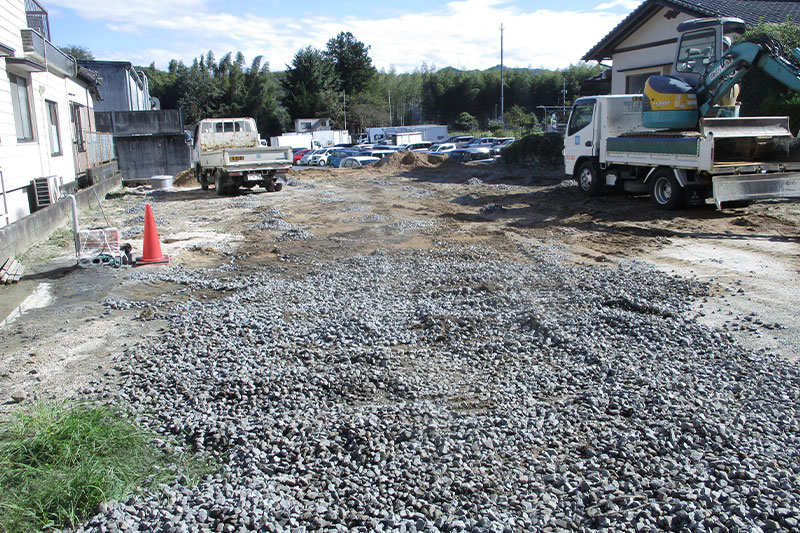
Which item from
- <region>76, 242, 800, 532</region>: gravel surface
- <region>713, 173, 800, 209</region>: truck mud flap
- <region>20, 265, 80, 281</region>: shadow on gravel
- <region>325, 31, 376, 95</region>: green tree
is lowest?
<region>76, 242, 800, 532</region>: gravel surface

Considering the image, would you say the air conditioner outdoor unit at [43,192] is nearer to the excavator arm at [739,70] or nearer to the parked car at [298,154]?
the excavator arm at [739,70]

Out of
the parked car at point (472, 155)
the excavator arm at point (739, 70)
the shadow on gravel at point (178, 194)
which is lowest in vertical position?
the shadow on gravel at point (178, 194)

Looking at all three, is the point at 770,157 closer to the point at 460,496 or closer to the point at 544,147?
the point at 460,496

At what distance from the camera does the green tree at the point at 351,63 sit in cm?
8638

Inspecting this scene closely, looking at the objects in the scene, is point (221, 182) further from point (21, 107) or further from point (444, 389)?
point (444, 389)

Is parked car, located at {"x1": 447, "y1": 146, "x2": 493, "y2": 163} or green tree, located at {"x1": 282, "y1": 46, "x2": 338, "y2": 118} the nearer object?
parked car, located at {"x1": 447, "y1": 146, "x2": 493, "y2": 163}

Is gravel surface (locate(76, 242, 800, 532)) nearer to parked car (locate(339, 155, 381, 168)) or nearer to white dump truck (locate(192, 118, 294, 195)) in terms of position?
white dump truck (locate(192, 118, 294, 195))

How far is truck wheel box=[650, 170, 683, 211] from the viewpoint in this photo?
44.7ft

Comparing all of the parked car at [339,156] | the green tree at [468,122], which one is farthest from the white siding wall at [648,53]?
the green tree at [468,122]

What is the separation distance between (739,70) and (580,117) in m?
4.75

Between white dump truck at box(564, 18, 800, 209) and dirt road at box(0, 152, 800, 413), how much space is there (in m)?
0.67

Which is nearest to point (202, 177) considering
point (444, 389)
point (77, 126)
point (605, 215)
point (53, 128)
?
point (77, 126)

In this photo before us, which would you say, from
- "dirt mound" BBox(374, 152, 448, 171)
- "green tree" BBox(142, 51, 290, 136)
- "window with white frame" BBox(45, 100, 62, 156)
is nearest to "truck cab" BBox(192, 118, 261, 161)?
"window with white frame" BBox(45, 100, 62, 156)

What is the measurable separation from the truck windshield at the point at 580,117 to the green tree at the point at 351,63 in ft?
236
